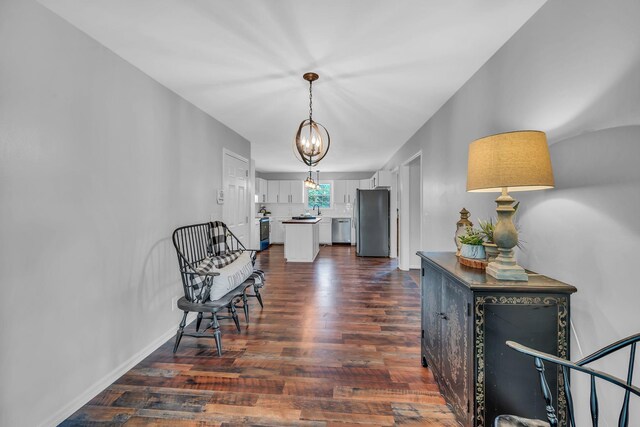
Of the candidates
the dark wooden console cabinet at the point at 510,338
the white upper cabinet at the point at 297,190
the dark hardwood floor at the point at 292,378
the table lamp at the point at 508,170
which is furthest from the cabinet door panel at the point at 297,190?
the dark wooden console cabinet at the point at 510,338

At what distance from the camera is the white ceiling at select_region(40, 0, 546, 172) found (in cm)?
159

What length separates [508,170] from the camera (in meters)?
1.26

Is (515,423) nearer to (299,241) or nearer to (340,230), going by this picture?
(299,241)

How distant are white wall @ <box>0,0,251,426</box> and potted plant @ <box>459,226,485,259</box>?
2426mm

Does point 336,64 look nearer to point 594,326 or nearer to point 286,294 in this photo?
point 594,326

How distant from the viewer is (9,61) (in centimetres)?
142

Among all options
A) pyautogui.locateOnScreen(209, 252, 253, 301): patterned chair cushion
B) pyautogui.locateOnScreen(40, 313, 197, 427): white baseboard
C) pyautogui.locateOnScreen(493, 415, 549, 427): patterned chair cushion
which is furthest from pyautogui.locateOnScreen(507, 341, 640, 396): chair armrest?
pyautogui.locateOnScreen(40, 313, 197, 427): white baseboard

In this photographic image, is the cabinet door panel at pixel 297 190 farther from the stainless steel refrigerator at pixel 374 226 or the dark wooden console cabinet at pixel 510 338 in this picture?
the dark wooden console cabinet at pixel 510 338

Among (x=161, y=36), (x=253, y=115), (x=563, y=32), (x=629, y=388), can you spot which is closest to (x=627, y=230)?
(x=629, y=388)

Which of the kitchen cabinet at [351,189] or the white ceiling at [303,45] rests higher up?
the white ceiling at [303,45]

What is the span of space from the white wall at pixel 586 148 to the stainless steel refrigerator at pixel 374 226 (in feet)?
15.6

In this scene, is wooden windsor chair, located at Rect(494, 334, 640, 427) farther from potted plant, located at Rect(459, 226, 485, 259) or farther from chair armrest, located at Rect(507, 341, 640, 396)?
potted plant, located at Rect(459, 226, 485, 259)

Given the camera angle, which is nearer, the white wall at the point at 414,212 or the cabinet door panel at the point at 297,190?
the white wall at the point at 414,212

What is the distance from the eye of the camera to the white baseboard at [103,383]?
1.63 m
